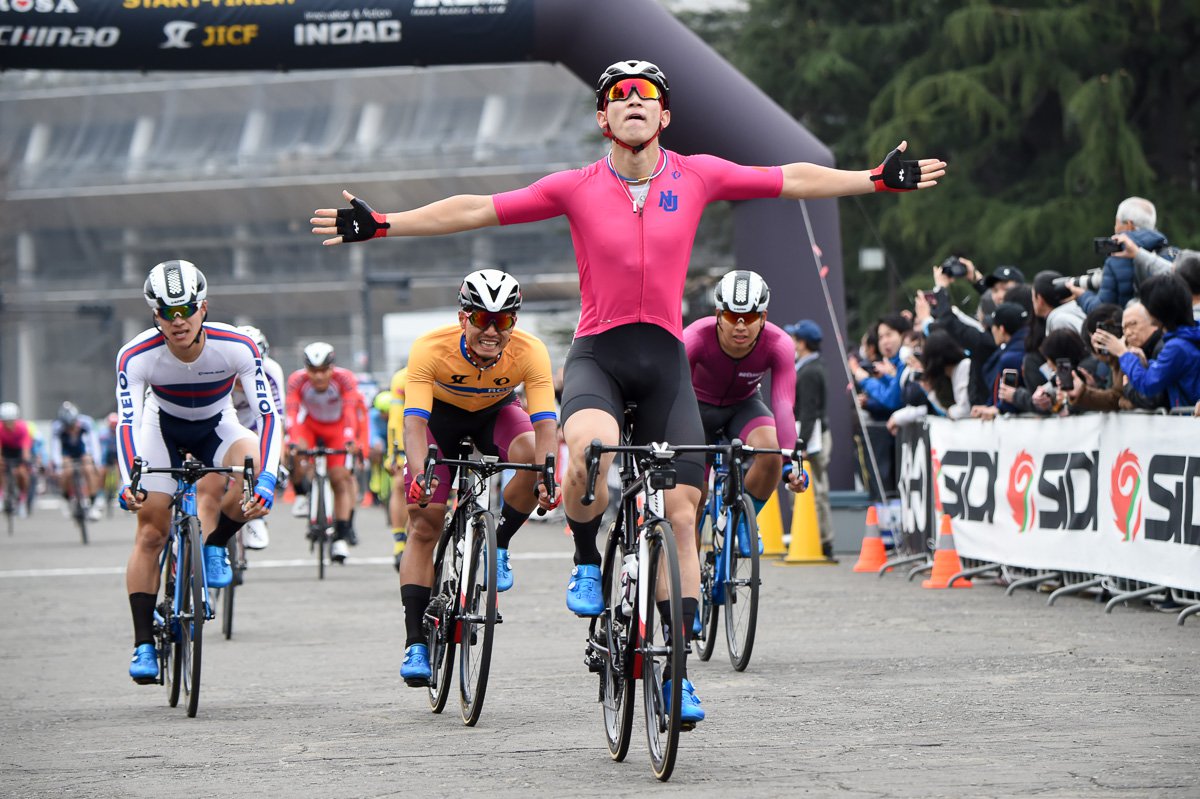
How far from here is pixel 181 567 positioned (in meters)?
9.38

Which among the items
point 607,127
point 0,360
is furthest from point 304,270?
point 607,127

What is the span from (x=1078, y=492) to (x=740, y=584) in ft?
11.9

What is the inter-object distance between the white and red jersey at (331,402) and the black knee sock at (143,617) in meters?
7.96

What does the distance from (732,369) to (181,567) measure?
10.5 feet

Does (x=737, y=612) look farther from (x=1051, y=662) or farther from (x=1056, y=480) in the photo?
(x=1056, y=480)

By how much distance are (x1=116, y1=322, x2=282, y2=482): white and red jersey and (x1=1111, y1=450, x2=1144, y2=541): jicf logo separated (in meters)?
5.39

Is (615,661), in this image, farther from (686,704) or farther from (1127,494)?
(1127,494)

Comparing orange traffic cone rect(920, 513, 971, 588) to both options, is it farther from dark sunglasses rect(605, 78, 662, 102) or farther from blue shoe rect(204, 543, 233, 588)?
dark sunglasses rect(605, 78, 662, 102)

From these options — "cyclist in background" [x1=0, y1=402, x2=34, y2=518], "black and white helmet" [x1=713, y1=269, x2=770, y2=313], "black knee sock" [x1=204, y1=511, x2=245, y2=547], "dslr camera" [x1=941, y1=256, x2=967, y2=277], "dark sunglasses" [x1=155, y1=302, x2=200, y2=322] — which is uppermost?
"dslr camera" [x1=941, y1=256, x2=967, y2=277]

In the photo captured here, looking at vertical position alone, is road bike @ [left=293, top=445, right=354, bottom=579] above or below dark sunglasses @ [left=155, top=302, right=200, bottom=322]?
below

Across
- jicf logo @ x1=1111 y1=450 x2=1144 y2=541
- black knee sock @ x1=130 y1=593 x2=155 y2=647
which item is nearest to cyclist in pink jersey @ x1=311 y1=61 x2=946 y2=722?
black knee sock @ x1=130 y1=593 x2=155 y2=647

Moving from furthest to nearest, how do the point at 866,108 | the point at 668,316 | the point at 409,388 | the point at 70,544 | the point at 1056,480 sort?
the point at 866,108, the point at 70,544, the point at 1056,480, the point at 409,388, the point at 668,316

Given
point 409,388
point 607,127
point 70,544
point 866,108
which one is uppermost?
point 866,108

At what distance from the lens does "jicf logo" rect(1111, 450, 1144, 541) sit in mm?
→ 12227
